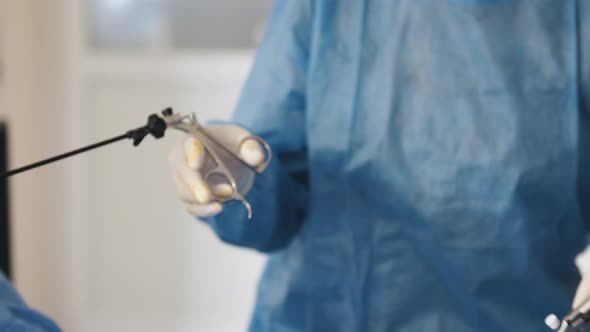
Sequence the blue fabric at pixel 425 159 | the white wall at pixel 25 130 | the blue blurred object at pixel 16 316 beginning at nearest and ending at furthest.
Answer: the blue blurred object at pixel 16 316 < the blue fabric at pixel 425 159 < the white wall at pixel 25 130

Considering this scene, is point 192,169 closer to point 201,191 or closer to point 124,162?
point 201,191

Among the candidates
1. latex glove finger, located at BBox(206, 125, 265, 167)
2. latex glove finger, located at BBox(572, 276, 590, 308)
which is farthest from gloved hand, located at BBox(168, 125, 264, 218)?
latex glove finger, located at BBox(572, 276, 590, 308)

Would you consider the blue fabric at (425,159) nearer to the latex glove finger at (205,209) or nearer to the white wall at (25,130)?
the latex glove finger at (205,209)

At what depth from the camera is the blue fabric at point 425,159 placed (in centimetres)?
79

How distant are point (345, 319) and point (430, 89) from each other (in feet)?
1.04

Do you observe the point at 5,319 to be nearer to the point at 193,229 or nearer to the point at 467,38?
the point at 467,38

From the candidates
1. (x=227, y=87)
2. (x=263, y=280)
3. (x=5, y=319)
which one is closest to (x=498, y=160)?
(x=263, y=280)

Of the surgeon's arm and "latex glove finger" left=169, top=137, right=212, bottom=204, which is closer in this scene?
"latex glove finger" left=169, top=137, right=212, bottom=204

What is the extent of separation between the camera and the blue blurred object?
2.05 feet

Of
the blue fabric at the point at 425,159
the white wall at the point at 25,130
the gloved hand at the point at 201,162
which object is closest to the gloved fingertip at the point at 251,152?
the gloved hand at the point at 201,162

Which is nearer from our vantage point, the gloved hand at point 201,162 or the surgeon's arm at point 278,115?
the gloved hand at point 201,162

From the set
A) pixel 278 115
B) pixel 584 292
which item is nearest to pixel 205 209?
A: pixel 278 115

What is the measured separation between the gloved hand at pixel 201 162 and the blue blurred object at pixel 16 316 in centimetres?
19

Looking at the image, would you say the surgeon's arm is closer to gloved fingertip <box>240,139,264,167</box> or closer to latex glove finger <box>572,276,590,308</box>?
gloved fingertip <box>240,139,264,167</box>
